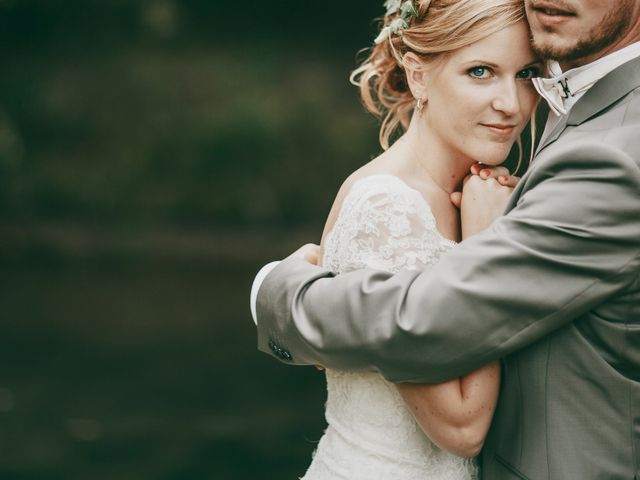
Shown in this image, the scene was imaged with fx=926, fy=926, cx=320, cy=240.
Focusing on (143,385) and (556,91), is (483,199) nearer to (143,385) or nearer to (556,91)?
(556,91)

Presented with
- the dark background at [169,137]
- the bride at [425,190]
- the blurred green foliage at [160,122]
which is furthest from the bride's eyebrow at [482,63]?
the blurred green foliage at [160,122]

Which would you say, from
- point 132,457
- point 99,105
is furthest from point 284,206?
point 132,457

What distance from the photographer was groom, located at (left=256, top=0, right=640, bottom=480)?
1.67 meters

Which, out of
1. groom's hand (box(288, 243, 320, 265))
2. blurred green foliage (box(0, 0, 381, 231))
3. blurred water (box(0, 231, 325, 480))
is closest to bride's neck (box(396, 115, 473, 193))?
groom's hand (box(288, 243, 320, 265))

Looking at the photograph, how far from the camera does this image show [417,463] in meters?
2.16

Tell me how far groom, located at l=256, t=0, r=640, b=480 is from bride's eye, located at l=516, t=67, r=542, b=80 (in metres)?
0.24

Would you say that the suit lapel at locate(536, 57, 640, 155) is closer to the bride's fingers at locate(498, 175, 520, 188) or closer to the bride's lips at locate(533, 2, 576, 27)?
the bride's lips at locate(533, 2, 576, 27)

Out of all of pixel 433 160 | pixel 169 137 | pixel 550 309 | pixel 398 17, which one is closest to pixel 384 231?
pixel 433 160

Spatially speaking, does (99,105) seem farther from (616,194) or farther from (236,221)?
(616,194)

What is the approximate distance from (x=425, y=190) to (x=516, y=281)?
1.80 feet

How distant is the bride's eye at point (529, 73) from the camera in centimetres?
216

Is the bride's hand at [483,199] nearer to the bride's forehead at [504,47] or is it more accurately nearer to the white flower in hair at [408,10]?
the bride's forehead at [504,47]

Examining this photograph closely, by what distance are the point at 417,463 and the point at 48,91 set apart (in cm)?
1339

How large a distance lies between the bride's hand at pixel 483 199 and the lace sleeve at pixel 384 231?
71 mm
